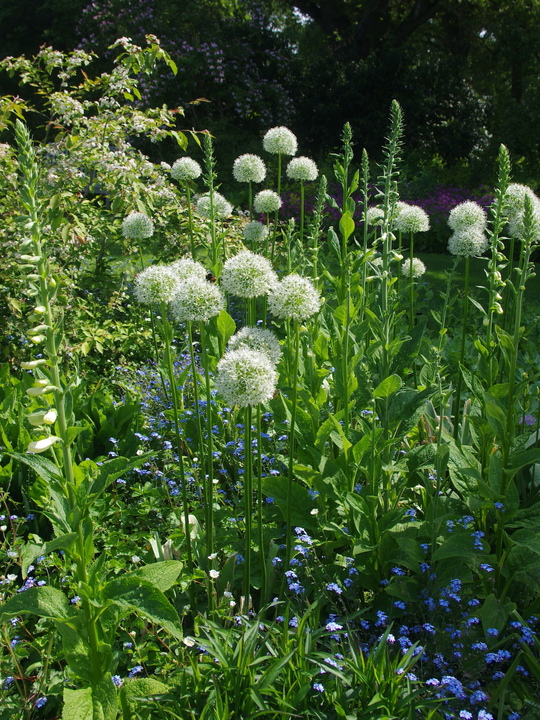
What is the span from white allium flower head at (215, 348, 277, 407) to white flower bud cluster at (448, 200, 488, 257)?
1761mm

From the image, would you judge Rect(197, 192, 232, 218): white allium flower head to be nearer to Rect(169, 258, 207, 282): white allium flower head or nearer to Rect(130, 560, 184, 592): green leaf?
Rect(169, 258, 207, 282): white allium flower head

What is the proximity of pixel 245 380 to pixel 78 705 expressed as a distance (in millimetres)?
1014

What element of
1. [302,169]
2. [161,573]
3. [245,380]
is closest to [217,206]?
[302,169]

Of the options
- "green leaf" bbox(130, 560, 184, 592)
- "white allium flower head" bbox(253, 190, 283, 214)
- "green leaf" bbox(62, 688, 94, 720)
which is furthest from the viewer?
"white allium flower head" bbox(253, 190, 283, 214)

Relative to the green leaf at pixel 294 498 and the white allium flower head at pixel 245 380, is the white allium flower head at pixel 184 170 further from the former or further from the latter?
the white allium flower head at pixel 245 380

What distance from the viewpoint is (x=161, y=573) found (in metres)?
1.85

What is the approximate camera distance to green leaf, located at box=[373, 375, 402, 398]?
226cm

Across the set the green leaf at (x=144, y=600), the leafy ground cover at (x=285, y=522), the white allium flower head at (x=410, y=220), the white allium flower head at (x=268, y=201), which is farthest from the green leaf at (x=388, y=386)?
the white allium flower head at (x=268, y=201)

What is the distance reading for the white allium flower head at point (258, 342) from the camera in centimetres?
201

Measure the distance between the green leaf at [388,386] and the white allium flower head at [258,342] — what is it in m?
0.48

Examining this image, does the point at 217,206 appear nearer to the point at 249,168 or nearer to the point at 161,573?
the point at 249,168

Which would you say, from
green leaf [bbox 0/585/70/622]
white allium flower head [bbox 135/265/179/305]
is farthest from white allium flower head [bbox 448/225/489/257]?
green leaf [bbox 0/585/70/622]

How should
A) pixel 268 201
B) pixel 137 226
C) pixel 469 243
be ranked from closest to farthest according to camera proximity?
pixel 469 243 < pixel 137 226 < pixel 268 201

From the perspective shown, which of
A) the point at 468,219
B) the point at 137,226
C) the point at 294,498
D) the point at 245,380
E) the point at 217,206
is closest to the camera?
the point at 245,380
